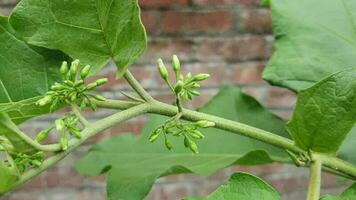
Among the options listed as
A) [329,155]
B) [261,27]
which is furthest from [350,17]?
[261,27]

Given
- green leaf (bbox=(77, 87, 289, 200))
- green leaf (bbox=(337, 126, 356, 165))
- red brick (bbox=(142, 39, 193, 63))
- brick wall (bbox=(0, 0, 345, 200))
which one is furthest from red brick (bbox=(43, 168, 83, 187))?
green leaf (bbox=(337, 126, 356, 165))

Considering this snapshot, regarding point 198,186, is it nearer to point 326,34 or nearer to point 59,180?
point 59,180

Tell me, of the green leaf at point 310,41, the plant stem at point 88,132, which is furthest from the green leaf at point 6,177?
the green leaf at point 310,41

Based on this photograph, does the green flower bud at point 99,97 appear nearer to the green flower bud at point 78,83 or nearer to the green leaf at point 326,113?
the green flower bud at point 78,83

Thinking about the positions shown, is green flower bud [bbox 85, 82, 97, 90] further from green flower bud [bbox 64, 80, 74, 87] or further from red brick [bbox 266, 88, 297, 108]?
red brick [bbox 266, 88, 297, 108]

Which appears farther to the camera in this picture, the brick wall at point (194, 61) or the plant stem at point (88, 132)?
the brick wall at point (194, 61)

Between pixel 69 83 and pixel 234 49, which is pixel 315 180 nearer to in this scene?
pixel 69 83

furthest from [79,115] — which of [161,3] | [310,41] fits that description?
[161,3]

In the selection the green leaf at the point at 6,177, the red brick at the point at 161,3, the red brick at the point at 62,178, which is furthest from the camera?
the red brick at the point at 62,178
